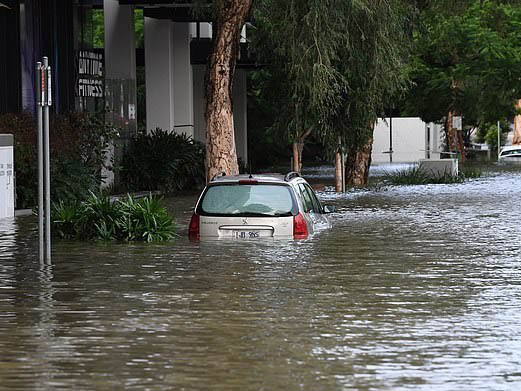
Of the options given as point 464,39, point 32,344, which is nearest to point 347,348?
point 32,344

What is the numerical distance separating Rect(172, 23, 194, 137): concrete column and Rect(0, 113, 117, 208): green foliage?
11.4 metres

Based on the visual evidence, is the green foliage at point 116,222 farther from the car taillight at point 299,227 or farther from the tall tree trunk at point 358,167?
the tall tree trunk at point 358,167

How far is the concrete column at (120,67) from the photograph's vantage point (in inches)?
1567

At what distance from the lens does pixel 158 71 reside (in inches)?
1763

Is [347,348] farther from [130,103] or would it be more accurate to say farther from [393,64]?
[130,103]

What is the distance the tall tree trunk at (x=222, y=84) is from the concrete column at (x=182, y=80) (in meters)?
18.5

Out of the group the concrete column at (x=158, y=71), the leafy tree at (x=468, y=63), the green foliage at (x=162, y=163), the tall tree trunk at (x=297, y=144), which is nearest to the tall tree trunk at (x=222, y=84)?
the green foliage at (x=162, y=163)

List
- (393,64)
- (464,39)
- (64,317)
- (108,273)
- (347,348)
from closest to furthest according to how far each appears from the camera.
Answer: (347,348), (64,317), (108,273), (393,64), (464,39)

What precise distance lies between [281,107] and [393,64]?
980cm

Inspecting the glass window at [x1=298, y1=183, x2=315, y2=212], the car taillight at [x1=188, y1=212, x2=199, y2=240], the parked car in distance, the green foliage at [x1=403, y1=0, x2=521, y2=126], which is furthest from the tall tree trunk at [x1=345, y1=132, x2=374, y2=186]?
the parked car in distance

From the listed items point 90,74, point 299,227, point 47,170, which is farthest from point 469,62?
point 47,170

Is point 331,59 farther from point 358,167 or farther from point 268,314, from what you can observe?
point 268,314

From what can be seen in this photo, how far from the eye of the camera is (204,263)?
1844 cm

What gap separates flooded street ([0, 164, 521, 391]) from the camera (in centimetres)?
1024
